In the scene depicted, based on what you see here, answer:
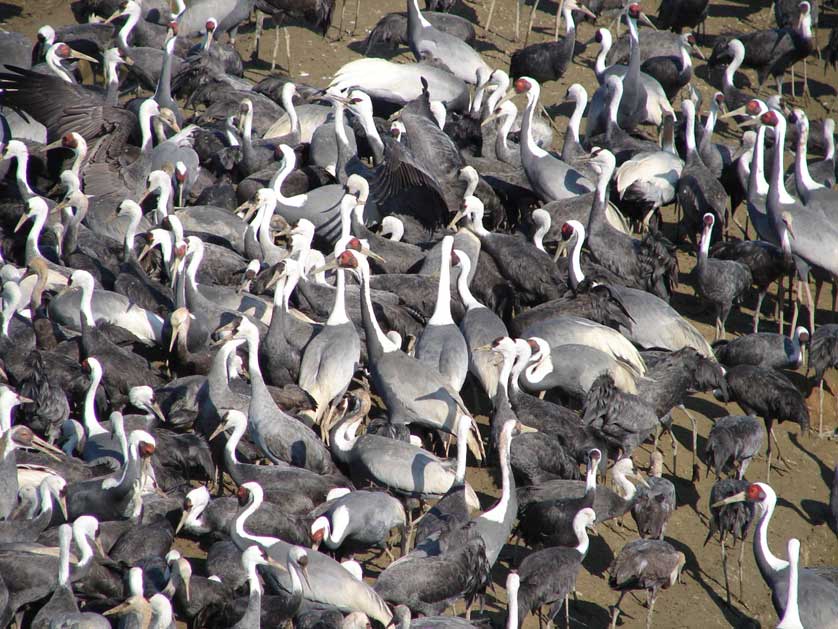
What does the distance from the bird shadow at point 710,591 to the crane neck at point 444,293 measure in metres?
2.38

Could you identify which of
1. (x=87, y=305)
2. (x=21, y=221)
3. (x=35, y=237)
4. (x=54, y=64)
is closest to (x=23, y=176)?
(x=21, y=221)

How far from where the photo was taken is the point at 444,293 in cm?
1009

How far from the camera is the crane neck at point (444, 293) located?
10.0m

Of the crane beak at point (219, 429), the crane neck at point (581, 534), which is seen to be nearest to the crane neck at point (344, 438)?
the crane beak at point (219, 429)

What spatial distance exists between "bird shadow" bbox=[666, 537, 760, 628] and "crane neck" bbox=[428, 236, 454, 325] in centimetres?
238

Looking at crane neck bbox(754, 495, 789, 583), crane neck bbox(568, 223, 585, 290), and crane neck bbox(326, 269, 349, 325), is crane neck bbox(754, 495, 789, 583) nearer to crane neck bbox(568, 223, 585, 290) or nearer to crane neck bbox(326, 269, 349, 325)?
crane neck bbox(568, 223, 585, 290)

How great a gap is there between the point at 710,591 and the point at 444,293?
3016 mm

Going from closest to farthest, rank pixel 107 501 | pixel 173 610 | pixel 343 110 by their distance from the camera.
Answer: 1. pixel 173 610
2. pixel 107 501
3. pixel 343 110

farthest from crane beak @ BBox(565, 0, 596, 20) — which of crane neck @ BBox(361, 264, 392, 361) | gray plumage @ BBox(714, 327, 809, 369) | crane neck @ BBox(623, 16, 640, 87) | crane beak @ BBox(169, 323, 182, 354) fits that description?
crane beak @ BBox(169, 323, 182, 354)

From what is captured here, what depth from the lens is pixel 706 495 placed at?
9.77m

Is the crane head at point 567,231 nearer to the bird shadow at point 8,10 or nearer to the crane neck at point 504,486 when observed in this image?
the crane neck at point 504,486

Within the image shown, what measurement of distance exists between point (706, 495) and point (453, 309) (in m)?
2.54

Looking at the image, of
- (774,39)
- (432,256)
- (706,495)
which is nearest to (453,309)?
(432,256)

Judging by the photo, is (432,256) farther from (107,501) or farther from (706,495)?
(107,501)
